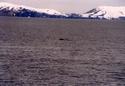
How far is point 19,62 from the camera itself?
57875mm

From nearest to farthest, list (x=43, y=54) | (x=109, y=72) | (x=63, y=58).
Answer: (x=109, y=72) → (x=63, y=58) → (x=43, y=54)

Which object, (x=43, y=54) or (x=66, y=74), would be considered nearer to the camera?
(x=66, y=74)

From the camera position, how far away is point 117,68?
174ft

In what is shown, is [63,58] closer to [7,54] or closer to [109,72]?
[7,54]

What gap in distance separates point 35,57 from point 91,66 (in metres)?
12.9

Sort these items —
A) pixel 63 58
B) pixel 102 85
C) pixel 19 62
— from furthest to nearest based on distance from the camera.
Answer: pixel 63 58, pixel 19 62, pixel 102 85

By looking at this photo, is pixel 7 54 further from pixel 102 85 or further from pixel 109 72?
pixel 102 85

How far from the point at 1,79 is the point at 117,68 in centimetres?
1669

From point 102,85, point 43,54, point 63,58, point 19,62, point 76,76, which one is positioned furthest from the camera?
point 43,54

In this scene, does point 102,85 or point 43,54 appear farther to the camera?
point 43,54

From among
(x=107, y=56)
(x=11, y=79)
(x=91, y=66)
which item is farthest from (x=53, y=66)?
(x=107, y=56)

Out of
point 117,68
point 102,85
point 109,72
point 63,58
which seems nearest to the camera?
point 102,85

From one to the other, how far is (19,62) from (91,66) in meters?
10.2

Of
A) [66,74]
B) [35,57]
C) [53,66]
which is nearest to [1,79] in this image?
[66,74]
